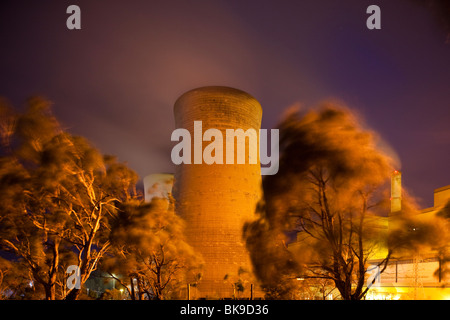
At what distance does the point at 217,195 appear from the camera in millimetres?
32062

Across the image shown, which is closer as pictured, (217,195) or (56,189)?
(56,189)

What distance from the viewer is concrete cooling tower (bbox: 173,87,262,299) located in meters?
31.2

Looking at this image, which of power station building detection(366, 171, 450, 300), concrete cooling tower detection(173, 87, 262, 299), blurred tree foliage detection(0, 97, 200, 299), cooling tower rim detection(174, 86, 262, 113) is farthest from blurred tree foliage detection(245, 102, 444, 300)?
cooling tower rim detection(174, 86, 262, 113)

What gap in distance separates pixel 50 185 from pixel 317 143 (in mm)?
7046

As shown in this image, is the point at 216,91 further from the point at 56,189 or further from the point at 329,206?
the point at 329,206

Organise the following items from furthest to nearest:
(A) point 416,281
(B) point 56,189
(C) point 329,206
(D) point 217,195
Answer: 1. (D) point 217,195
2. (A) point 416,281
3. (B) point 56,189
4. (C) point 329,206

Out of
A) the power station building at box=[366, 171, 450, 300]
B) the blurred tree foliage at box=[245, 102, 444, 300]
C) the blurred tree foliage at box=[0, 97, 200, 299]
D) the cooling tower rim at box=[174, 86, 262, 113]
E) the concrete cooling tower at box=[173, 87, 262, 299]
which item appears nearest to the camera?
the blurred tree foliage at box=[245, 102, 444, 300]

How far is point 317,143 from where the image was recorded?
301 inches

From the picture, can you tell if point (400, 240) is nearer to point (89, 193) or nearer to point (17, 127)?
point (89, 193)

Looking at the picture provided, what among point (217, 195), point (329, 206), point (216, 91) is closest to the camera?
point (329, 206)

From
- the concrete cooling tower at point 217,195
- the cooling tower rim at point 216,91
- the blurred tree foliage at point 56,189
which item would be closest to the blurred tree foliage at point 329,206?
the blurred tree foliage at point 56,189

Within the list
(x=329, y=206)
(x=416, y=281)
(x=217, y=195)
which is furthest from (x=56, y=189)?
(x=217, y=195)

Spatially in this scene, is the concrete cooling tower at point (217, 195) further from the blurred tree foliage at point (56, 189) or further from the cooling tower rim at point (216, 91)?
the blurred tree foliage at point (56, 189)

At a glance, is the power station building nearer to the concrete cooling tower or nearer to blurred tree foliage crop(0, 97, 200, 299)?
the concrete cooling tower
